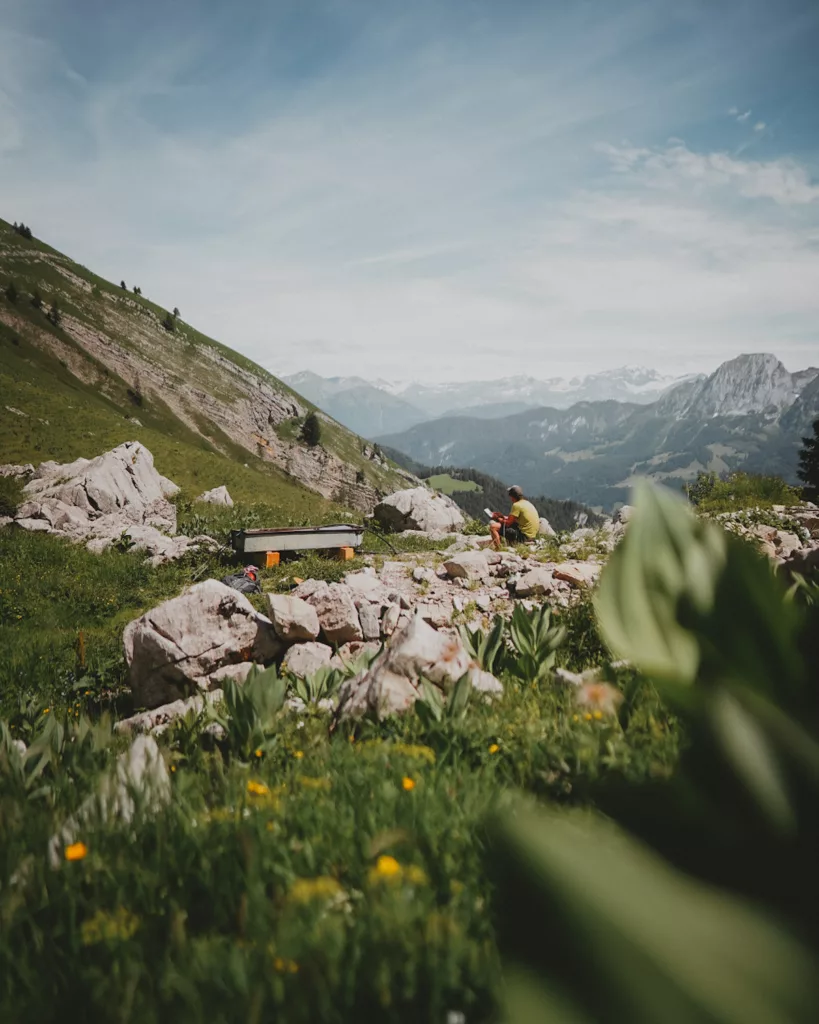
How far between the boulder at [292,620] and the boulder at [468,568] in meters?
4.73

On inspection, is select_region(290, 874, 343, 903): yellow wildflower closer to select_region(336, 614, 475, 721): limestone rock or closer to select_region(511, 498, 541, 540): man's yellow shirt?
select_region(336, 614, 475, 721): limestone rock

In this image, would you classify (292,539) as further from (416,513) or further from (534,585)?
(416,513)

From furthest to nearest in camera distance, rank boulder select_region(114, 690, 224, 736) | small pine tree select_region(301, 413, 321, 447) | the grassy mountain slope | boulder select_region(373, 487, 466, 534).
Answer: small pine tree select_region(301, 413, 321, 447), the grassy mountain slope, boulder select_region(373, 487, 466, 534), boulder select_region(114, 690, 224, 736)

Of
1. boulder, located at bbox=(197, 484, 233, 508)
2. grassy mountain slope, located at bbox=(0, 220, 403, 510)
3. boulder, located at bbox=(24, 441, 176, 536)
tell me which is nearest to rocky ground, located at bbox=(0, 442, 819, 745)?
boulder, located at bbox=(24, 441, 176, 536)

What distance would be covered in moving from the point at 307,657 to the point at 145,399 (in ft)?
330

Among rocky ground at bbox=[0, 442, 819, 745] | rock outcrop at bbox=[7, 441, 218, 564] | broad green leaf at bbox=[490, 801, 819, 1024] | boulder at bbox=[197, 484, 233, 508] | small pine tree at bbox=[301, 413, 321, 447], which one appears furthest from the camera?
small pine tree at bbox=[301, 413, 321, 447]

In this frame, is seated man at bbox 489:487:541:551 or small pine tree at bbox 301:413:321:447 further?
small pine tree at bbox 301:413:321:447

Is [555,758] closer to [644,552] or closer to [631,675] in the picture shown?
[631,675]

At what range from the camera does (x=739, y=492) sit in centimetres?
1627

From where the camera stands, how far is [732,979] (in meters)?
0.45

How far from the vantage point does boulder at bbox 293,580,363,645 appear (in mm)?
7961

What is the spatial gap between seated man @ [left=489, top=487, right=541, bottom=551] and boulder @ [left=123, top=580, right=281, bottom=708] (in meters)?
8.89

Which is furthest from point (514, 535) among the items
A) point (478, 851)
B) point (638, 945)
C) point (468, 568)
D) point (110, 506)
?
point (110, 506)

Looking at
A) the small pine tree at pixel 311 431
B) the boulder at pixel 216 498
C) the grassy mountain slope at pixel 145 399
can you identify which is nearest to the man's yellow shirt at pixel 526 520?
the boulder at pixel 216 498
